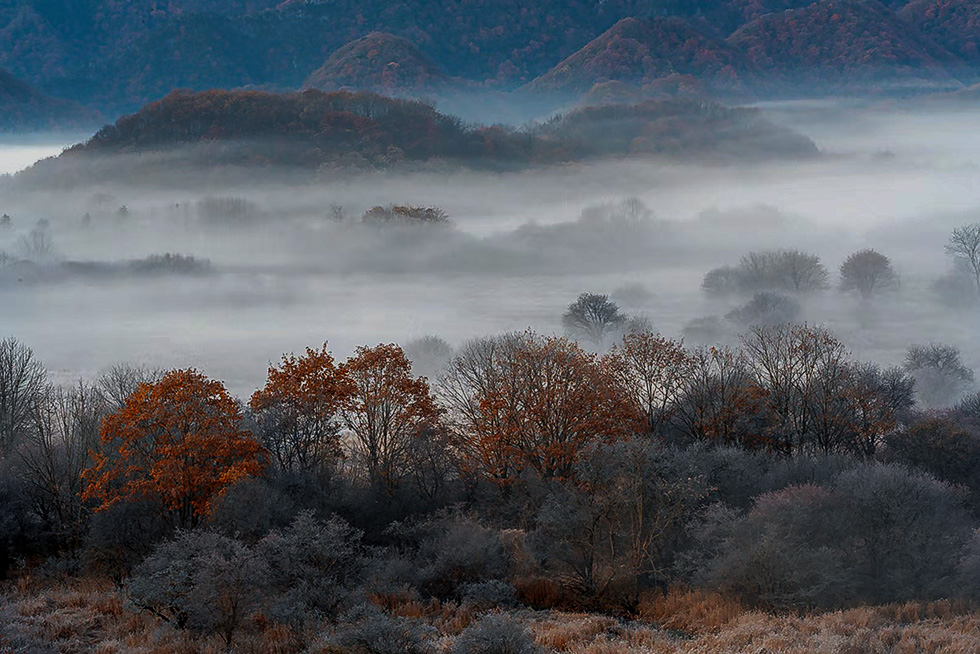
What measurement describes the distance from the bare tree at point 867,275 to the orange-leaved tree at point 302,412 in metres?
103

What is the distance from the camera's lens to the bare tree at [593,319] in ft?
329

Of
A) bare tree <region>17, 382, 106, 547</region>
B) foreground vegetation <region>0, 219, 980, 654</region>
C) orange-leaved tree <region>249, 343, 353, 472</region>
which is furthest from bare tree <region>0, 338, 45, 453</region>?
orange-leaved tree <region>249, 343, 353, 472</region>

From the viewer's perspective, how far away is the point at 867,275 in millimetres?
120938

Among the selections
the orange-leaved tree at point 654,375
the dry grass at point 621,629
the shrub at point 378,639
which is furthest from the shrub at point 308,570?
the orange-leaved tree at point 654,375

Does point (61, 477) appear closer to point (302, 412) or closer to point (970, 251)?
point (302, 412)

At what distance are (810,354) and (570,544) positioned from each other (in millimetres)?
28273

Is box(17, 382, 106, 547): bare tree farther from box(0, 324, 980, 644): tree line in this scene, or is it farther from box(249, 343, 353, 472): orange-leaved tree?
box(249, 343, 353, 472): orange-leaved tree

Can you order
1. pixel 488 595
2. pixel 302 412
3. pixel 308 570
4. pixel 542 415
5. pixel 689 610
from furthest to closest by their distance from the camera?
pixel 302 412
pixel 542 415
pixel 488 595
pixel 689 610
pixel 308 570

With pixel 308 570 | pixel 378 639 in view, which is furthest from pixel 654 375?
pixel 378 639

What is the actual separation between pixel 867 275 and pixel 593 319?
47671 mm

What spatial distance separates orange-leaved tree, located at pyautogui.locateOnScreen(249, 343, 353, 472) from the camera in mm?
36969

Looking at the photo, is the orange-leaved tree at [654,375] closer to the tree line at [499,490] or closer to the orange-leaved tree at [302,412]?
the tree line at [499,490]

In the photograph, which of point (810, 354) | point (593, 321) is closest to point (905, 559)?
point (810, 354)

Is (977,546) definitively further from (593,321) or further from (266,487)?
(593,321)
